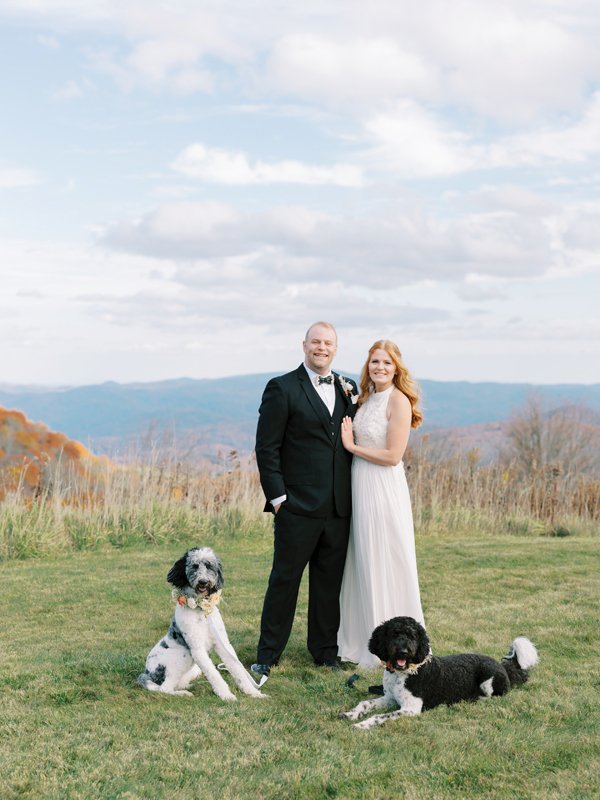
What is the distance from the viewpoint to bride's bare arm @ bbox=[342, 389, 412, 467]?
591 cm

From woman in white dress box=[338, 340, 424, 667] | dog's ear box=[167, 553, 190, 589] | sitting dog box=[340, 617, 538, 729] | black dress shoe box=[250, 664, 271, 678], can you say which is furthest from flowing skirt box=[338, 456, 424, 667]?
dog's ear box=[167, 553, 190, 589]

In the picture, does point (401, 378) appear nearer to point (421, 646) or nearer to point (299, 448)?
point (299, 448)

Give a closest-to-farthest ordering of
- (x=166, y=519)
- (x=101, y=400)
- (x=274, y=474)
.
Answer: (x=274, y=474) → (x=166, y=519) → (x=101, y=400)

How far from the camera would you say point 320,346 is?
5.82m

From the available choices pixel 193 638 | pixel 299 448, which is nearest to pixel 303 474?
pixel 299 448

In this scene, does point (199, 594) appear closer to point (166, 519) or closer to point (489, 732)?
point (489, 732)

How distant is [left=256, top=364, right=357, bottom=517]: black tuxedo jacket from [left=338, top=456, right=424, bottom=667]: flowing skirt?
0.18 meters

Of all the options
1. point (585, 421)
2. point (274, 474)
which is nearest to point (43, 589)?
point (274, 474)

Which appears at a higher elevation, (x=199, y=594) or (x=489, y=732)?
(x=199, y=594)

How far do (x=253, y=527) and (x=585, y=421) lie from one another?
12752 mm

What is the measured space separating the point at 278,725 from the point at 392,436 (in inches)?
80.5

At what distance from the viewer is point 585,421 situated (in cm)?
2267

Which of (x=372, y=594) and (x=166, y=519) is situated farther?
(x=166, y=519)

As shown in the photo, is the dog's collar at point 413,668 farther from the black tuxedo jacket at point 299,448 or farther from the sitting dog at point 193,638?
the black tuxedo jacket at point 299,448
